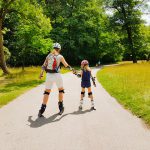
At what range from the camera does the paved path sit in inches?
281

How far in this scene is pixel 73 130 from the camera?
27.9 feet

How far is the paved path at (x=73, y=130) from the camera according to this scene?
23.4ft

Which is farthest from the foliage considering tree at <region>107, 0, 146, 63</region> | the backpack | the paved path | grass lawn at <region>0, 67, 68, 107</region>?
the backpack

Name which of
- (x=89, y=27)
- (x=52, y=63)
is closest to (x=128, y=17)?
(x=89, y=27)

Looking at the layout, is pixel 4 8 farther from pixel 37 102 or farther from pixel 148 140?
pixel 148 140

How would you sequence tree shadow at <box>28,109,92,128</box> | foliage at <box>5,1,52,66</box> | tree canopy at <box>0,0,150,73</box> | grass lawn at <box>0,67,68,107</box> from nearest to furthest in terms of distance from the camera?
tree shadow at <box>28,109,92,128</box> → grass lawn at <box>0,67,68,107</box> → foliage at <box>5,1,52,66</box> → tree canopy at <box>0,0,150,73</box>

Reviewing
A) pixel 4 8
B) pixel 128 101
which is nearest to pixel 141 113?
pixel 128 101

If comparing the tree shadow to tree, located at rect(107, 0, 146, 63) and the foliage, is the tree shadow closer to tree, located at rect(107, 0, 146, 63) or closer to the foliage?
the foliage

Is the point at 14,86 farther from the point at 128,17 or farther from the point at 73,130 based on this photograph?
the point at 128,17

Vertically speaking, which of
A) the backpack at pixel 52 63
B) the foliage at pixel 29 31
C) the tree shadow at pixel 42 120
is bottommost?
the tree shadow at pixel 42 120

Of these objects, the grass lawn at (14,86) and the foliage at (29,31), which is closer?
the grass lawn at (14,86)

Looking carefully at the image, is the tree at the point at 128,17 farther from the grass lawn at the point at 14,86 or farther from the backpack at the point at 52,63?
the backpack at the point at 52,63

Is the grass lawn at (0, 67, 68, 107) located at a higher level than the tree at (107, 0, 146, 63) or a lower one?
lower

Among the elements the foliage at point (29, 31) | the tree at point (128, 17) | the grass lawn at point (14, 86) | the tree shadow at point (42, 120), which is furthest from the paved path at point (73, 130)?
the tree at point (128, 17)
